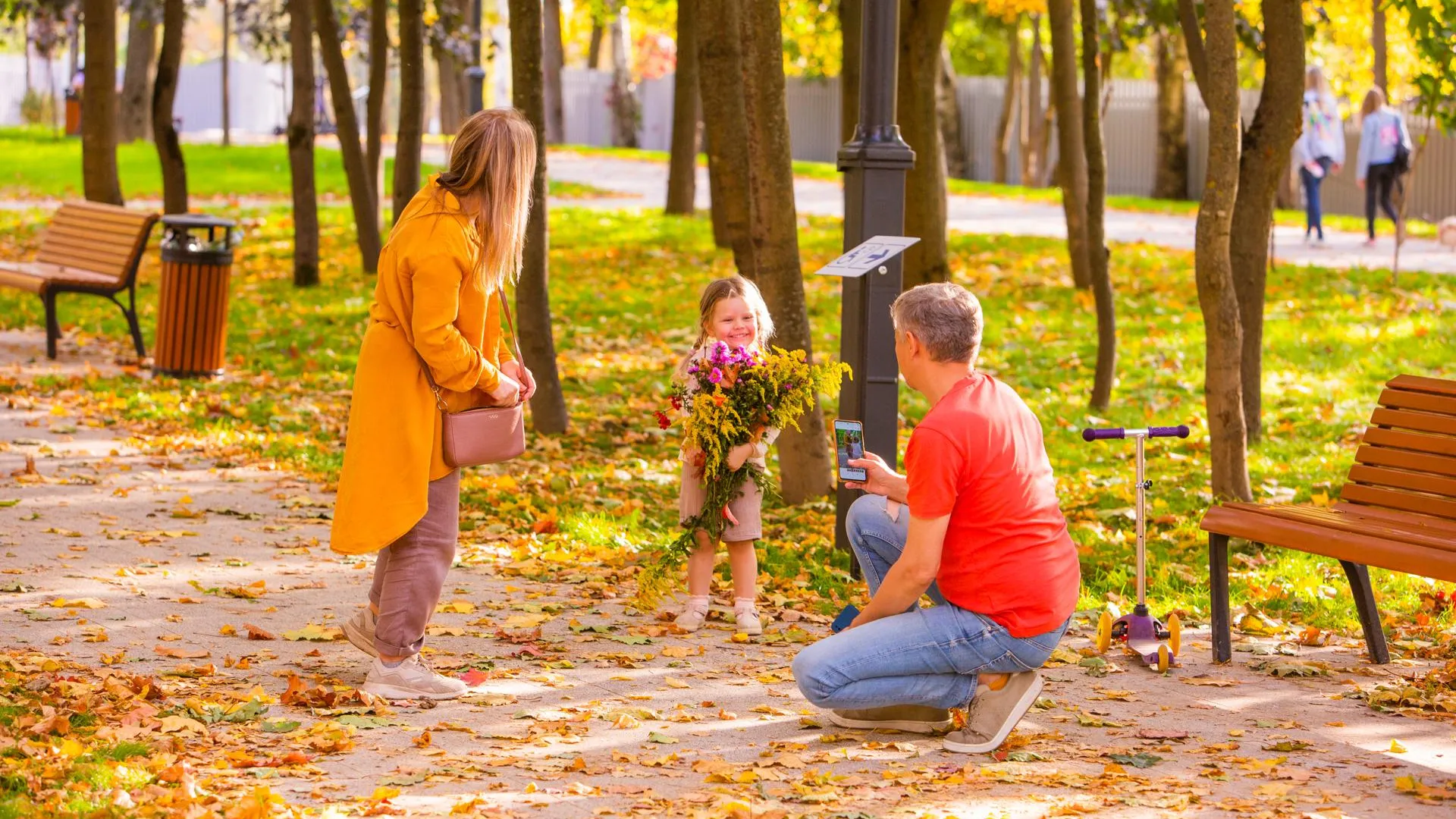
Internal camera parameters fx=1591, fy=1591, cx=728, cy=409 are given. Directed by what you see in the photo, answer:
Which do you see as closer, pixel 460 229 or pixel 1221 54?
pixel 460 229

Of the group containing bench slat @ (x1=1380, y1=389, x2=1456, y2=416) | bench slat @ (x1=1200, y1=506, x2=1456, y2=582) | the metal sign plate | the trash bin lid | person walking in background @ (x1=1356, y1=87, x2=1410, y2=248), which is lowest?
bench slat @ (x1=1200, y1=506, x2=1456, y2=582)

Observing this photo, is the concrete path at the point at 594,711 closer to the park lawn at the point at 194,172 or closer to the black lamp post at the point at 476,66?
the black lamp post at the point at 476,66

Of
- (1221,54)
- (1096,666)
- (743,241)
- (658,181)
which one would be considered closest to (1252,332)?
(1221,54)

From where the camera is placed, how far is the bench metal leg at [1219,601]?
5941 mm

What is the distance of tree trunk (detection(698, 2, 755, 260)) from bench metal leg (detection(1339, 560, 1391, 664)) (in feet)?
11.2

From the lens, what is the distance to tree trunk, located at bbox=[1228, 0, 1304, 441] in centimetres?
841

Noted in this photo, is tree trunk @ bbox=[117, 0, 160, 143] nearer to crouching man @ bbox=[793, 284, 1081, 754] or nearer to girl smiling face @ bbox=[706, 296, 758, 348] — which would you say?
girl smiling face @ bbox=[706, 296, 758, 348]

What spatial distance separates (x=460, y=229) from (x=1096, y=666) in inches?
111

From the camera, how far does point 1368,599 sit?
5.99 m

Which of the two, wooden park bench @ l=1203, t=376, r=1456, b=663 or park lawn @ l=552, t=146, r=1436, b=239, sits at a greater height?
park lawn @ l=552, t=146, r=1436, b=239

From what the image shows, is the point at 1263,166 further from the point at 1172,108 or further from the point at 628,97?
the point at 628,97

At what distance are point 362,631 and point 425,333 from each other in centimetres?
115

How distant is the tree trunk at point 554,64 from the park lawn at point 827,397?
16.6 meters

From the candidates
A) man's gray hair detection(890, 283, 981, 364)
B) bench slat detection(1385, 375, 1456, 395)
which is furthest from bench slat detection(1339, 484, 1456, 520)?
man's gray hair detection(890, 283, 981, 364)
